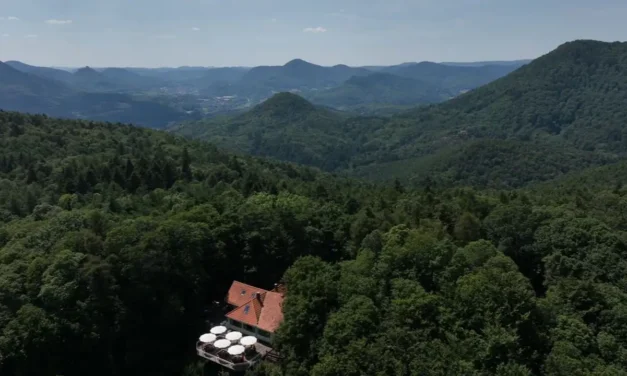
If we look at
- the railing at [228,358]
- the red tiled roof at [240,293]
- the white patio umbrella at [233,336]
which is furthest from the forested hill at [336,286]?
the white patio umbrella at [233,336]

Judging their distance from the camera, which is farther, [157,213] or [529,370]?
[157,213]

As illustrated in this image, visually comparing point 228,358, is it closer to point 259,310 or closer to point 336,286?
point 259,310

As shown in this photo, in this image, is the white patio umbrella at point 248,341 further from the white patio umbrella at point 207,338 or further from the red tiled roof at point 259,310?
the white patio umbrella at point 207,338

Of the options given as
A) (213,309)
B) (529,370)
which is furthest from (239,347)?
(529,370)

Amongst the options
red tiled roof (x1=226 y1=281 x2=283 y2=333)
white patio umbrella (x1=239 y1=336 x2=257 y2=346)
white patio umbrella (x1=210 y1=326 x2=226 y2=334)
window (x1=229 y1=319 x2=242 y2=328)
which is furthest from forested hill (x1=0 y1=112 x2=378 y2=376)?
white patio umbrella (x1=239 y1=336 x2=257 y2=346)

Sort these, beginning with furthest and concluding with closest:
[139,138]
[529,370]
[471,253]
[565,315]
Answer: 1. [139,138]
2. [471,253]
3. [565,315]
4. [529,370]

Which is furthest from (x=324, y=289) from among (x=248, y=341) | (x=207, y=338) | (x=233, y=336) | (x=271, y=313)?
(x=207, y=338)

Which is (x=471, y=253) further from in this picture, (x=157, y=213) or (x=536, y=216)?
(x=157, y=213)
